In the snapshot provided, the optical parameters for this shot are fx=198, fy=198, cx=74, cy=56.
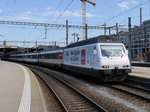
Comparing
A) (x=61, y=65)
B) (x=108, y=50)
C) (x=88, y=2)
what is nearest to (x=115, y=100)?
(x=108, y=50)

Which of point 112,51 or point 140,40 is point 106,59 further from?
point 140,40

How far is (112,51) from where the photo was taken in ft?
42.2

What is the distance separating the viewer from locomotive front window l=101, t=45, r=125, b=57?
12644mm

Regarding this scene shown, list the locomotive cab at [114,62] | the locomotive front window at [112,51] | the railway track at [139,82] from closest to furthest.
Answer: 1. the railway track at [139,82]
2. the locomotive cab at [114,62]
3. the locomotive front window at [112,51]

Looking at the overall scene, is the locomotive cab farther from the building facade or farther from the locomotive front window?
the building facade

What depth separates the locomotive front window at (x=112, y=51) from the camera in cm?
1264

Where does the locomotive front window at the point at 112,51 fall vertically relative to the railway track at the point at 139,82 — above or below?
above

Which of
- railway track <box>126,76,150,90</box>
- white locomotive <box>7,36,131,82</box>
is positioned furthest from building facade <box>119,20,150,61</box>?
railway track <box>126,76,150,90</box>

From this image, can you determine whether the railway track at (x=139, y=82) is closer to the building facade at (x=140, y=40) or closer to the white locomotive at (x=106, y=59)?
the white locomotive at (x=106, y=59)

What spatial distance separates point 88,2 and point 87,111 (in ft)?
149

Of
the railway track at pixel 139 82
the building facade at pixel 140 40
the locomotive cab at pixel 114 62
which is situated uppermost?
the building facade at pixel 140 40

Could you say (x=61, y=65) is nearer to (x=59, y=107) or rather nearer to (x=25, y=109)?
(x=59, y=107)

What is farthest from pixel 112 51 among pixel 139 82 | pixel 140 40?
pixel 140 40

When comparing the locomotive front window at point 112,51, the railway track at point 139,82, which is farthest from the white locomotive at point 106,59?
the railway track at point 139,82
